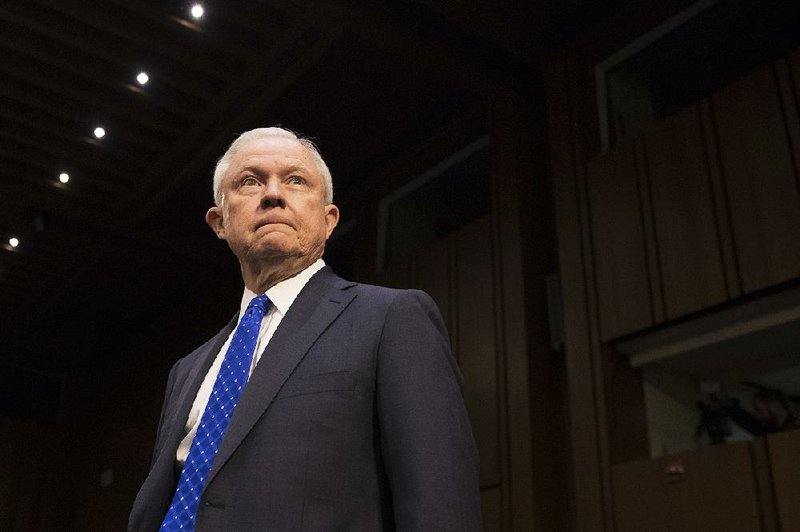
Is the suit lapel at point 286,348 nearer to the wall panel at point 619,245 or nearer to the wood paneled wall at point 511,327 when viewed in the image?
the wall panel at point 619,245

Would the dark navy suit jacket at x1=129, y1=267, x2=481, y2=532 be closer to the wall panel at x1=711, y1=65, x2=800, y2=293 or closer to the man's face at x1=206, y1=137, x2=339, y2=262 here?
the man's face at x1=206, y1=137, x2=339, y2=262

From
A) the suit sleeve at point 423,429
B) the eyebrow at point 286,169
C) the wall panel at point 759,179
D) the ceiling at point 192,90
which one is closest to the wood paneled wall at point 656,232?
the wall panel at point 759,179

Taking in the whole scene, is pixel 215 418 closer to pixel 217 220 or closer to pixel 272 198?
pixel 272 198

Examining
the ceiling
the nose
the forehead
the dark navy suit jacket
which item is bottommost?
the dark navy suit jacket

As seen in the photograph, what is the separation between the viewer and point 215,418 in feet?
5.05

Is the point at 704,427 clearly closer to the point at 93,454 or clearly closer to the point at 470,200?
the point at 470,200

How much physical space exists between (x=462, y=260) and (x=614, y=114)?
1443 millimetres

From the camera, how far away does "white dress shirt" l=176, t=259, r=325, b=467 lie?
1.62 m

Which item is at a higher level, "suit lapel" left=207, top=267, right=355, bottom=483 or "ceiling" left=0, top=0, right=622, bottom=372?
"ceiling" left=0, top=0, right=622, bottom=372

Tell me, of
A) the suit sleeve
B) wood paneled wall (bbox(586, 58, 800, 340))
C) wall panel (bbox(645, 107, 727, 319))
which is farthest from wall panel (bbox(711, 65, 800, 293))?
the suit sleeve

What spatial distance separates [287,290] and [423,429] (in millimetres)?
483

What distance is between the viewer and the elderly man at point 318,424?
1375 millimetres

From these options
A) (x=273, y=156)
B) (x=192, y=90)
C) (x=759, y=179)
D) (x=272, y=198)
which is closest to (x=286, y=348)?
(x=272, y=198)

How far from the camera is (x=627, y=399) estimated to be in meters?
5.05
